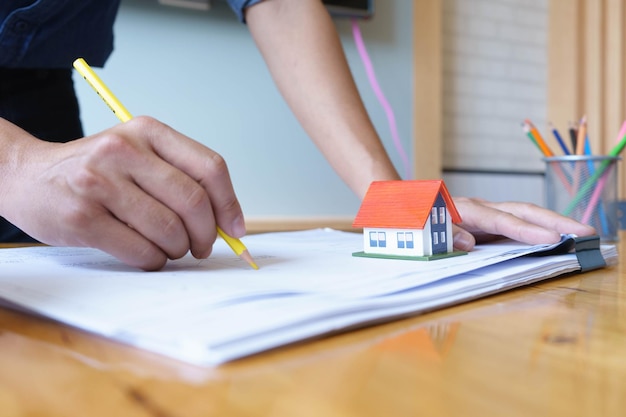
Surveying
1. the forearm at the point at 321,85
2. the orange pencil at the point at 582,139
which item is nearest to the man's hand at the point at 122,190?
the forearm at the point at 321,85

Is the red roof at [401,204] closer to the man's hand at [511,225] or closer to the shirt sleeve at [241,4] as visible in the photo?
the man's hand at [511,225]

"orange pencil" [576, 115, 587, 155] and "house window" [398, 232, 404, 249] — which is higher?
"orange pencil" [576, 115, 587, 155]

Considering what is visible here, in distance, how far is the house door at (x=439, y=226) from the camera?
0.52 m

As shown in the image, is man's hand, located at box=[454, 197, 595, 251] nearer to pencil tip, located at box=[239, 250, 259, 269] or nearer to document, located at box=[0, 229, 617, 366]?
document, located at box=[0, 229, 617, 366]

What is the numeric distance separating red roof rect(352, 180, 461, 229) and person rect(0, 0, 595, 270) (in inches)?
2.6

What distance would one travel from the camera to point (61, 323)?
1.04 ft

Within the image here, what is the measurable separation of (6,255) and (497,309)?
0.44 metres

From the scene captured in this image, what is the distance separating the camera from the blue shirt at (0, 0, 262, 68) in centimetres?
77

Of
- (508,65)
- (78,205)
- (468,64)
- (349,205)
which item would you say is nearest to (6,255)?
(78,205)

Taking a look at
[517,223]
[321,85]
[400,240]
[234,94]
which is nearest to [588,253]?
[517,223]

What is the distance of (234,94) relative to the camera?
→ 1696mm

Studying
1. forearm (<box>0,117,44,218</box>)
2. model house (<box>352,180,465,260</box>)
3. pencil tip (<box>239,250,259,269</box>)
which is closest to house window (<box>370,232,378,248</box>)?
model house (<box>352,180,465,260</box>)

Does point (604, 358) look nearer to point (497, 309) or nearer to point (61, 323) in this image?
point (497, 309)

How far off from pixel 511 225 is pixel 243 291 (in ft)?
1.15
